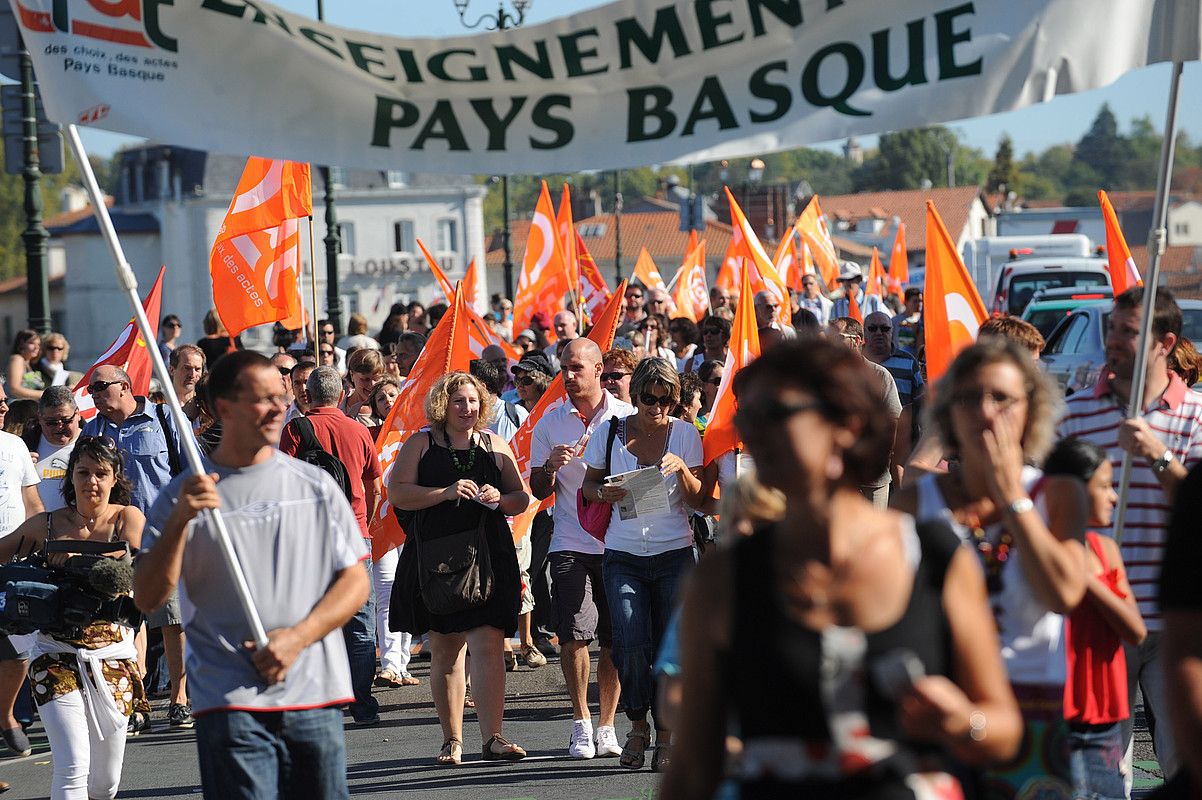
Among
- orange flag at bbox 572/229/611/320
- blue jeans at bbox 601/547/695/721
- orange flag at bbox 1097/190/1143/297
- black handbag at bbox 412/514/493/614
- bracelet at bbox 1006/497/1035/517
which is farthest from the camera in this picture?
orange flag at bbox 572/229/611/320

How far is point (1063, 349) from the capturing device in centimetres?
1784

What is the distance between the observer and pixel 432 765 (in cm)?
817

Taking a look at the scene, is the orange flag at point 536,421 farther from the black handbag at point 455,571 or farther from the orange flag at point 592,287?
the orange flag at point 592,287

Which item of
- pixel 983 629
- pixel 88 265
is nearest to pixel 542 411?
pixel 983 629

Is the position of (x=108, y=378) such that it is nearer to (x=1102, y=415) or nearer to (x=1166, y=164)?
(x=1102, y=415)

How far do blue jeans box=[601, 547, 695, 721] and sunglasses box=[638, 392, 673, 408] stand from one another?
0.68 meters

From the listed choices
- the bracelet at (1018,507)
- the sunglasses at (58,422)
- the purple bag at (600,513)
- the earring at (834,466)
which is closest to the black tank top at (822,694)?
the earring at (834,466)

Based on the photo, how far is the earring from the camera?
9.87 ft

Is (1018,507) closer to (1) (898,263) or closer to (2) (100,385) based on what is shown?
(2) (100,385)

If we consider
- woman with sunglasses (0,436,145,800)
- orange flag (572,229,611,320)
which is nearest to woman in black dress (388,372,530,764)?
woman with sunglasses (0,436,145,800)

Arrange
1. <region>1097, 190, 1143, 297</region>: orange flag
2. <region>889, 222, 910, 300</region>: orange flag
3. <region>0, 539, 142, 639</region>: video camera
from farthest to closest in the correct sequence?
<region>889, 222, 910, 300</region>: orange flag, <region>1097, 190, 1143, 297</region>: orange flag, <region>0, 539, 142, 639</region>: video camera

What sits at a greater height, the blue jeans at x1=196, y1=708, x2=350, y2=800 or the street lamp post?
the street lamp post

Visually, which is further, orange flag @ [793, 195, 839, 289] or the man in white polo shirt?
orange flag @ [793, 195, 839, 289]

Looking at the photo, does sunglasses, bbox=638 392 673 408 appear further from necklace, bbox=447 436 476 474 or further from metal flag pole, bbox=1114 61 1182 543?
metal flag pole, bbox=1114 61 1182 543
